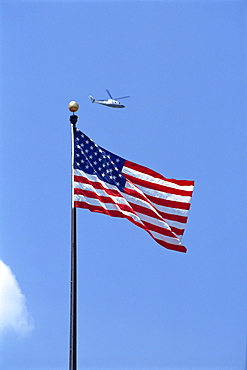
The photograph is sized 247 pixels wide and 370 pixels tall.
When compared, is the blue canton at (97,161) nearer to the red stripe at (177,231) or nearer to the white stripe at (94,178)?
the white stripe at (94,178)

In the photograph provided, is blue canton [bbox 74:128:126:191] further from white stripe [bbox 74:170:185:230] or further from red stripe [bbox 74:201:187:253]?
red stripe [bbox 74:201:187:253]

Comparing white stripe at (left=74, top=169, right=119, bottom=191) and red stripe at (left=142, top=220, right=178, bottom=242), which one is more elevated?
white stripe at (left=74, top=169, right=119, bottom=191)

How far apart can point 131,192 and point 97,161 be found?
1.46m

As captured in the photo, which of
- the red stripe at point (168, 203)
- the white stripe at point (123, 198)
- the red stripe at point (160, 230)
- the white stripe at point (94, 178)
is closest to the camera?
the white stripe at point (123, 198)

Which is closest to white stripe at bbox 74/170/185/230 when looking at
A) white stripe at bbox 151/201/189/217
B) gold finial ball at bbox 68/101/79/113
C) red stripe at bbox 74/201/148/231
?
white stripe at bbox 151/201/189/217

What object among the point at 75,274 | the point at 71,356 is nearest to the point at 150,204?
the point at 75,274

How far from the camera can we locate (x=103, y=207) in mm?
20453

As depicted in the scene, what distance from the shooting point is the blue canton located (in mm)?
20906

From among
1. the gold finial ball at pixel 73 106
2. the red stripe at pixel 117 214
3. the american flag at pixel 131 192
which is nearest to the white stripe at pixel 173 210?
the american flag at pixel 131 192

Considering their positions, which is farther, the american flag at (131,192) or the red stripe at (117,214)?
the american flag at (131,192)

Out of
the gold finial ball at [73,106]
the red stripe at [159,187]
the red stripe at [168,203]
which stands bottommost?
the red stripe at [168,203]

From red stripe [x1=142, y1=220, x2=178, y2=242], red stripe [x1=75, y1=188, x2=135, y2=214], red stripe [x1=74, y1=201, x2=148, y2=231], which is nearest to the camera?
A: red stripe [x1=74, y1=201, x2=148, y2=231]

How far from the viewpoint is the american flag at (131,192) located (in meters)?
20.5

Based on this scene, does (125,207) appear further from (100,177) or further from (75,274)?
(75,274)
